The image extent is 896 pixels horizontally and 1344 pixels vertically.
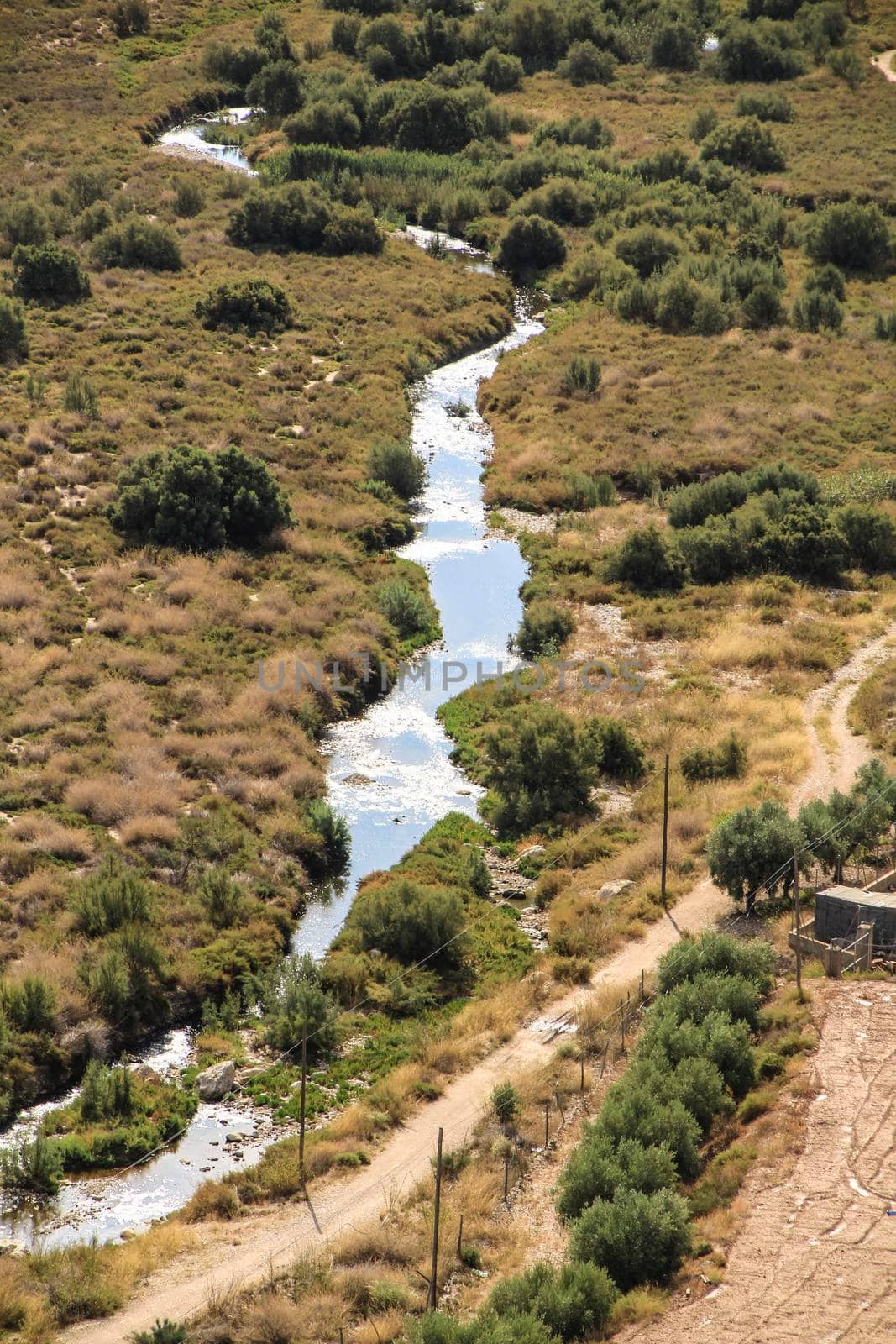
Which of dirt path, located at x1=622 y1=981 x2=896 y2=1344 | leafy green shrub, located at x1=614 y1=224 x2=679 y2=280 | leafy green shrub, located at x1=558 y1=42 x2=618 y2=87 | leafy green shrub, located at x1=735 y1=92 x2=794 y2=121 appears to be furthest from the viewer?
leafy green shrub, located at x1=558 y1=42 x2=618 y2=87

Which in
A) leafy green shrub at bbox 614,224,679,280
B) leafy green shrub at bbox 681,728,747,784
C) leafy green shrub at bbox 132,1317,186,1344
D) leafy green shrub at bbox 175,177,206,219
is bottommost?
leafy green shrub at bbox 681,728,747,784

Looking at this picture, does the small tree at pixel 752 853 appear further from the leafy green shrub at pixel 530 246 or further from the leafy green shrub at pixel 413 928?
the leafy green shrub at pixel 530 246

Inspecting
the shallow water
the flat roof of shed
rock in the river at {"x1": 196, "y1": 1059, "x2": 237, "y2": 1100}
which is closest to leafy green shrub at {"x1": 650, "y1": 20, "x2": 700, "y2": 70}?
the shallow water

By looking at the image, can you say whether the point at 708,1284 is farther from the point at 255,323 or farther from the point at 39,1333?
the point at 255,323

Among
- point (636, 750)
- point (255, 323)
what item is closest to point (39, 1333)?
point (636, 750)

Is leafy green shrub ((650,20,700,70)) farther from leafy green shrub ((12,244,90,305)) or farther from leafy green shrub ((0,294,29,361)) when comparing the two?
leafy green shrub ((0,294,29,361))

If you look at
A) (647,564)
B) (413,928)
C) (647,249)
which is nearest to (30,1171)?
(413,928)
